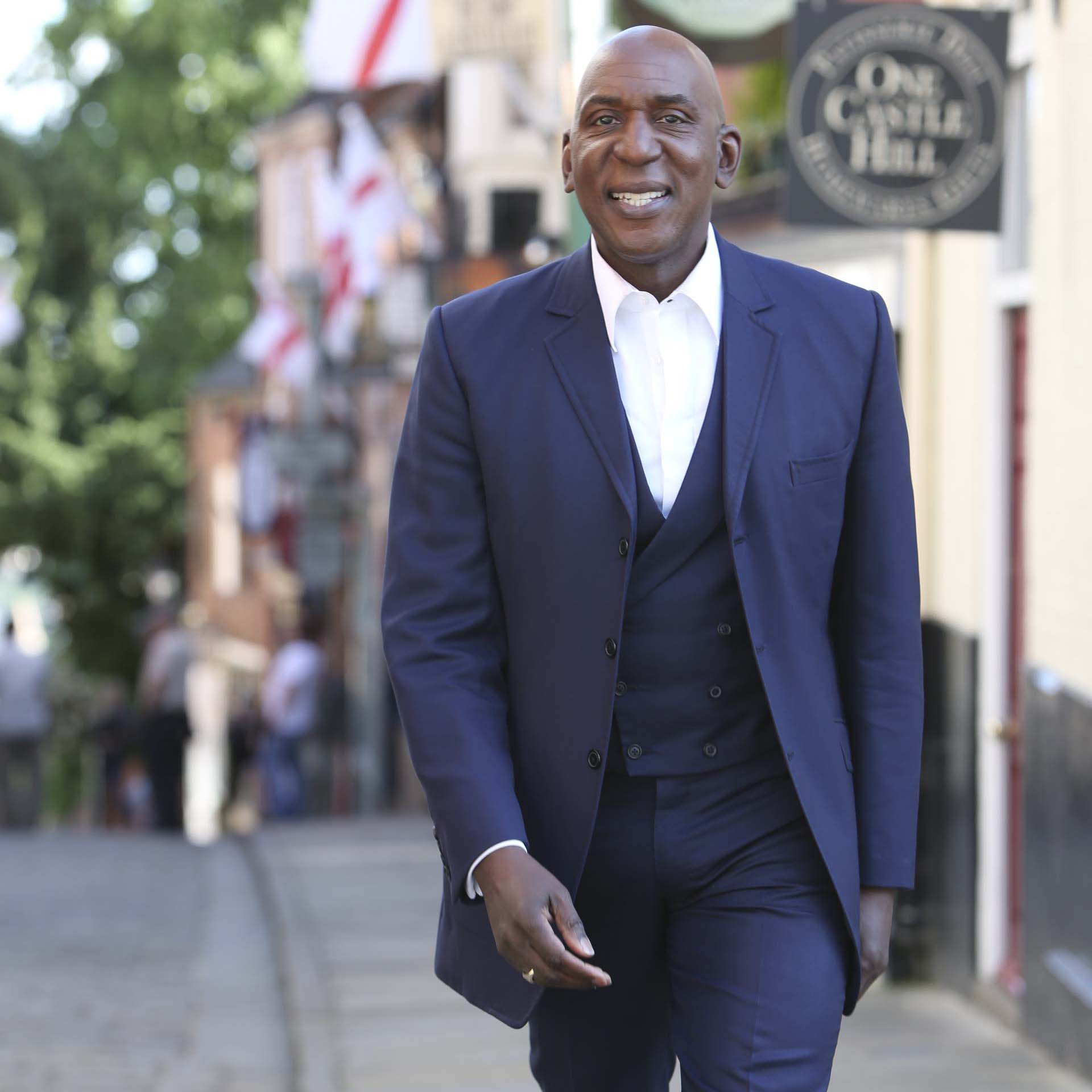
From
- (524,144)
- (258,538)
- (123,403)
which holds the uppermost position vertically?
(524,144)

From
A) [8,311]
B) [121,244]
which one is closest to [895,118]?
[8,311]

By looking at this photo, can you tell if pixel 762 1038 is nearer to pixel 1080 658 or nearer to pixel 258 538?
pixel 1080 658

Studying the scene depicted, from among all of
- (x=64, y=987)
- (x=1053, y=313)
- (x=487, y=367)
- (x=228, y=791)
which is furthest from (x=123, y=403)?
(x=487, y=367)

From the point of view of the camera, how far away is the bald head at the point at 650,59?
2.68m

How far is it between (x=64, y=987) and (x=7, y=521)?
75.8ft

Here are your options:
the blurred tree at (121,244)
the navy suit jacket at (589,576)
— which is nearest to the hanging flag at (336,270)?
the blurred tree at (121,244)

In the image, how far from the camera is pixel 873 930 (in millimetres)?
2742

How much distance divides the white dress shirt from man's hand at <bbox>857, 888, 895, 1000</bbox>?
2.12 feet

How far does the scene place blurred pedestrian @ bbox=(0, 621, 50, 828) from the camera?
1505 centimetres

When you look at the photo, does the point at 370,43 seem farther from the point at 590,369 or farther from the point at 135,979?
the point at 590,369

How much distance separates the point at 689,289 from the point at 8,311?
62.0 feet

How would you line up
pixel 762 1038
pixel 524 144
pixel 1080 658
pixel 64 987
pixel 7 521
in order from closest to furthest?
pixel 762 1038 → pixel 1080 658 → pixel 64 987 → pixel 524 144 → pixel 7 521

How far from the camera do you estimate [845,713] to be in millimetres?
2805

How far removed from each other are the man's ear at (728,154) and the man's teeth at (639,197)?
0.40 ft
